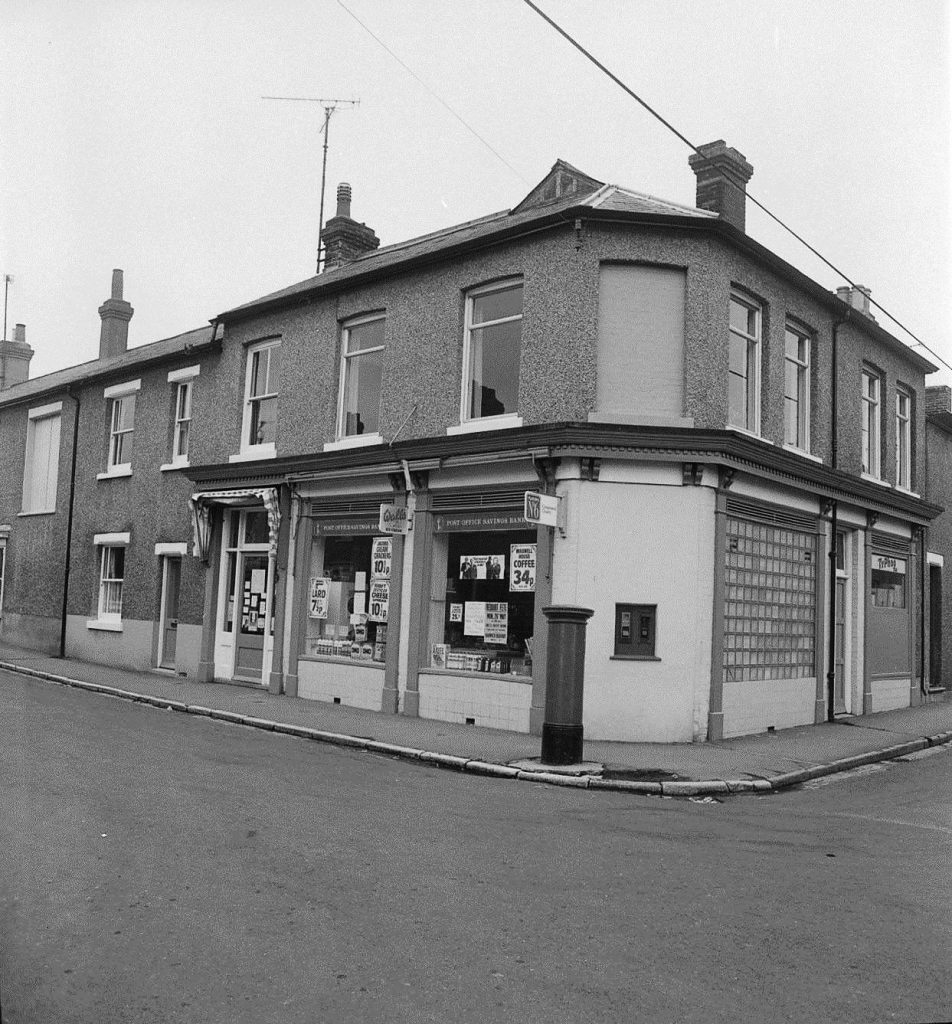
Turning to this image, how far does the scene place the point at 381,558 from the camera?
621 inches

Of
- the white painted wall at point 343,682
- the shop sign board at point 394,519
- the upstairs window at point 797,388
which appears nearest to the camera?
the shop sign board at point 394,519

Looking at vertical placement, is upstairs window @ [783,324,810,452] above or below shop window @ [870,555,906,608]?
above

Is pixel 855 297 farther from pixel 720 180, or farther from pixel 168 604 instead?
pixel 168 604

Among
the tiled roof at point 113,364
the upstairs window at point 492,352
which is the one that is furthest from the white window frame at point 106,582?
the upstairs window at point 492,352

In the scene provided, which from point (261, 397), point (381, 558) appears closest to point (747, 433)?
point (381, 558)

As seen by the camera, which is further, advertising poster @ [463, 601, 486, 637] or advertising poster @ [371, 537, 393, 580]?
advertising poster @ [371, 537, 393, 580]

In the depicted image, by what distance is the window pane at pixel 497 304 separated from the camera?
47.8 feet

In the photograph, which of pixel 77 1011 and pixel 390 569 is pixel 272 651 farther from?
pixel 77 1011

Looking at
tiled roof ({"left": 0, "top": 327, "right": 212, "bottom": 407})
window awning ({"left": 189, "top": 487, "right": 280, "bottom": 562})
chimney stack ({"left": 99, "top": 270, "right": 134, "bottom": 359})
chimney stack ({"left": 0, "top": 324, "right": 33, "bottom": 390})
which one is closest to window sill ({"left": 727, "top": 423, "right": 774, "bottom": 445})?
window awning ({"left": 189, "top": 487, "right": 280, "bottom": 562})

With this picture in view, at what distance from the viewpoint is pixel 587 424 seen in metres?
13.1

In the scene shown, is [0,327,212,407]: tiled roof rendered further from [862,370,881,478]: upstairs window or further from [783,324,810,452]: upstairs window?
[862,370,881,478]: upstairs window

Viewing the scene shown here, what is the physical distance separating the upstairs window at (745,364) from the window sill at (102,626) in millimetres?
13878

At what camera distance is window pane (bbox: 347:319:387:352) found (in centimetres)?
1653

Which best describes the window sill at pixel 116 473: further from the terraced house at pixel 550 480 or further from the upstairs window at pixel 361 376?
the upstairs window at pixel 361 376
